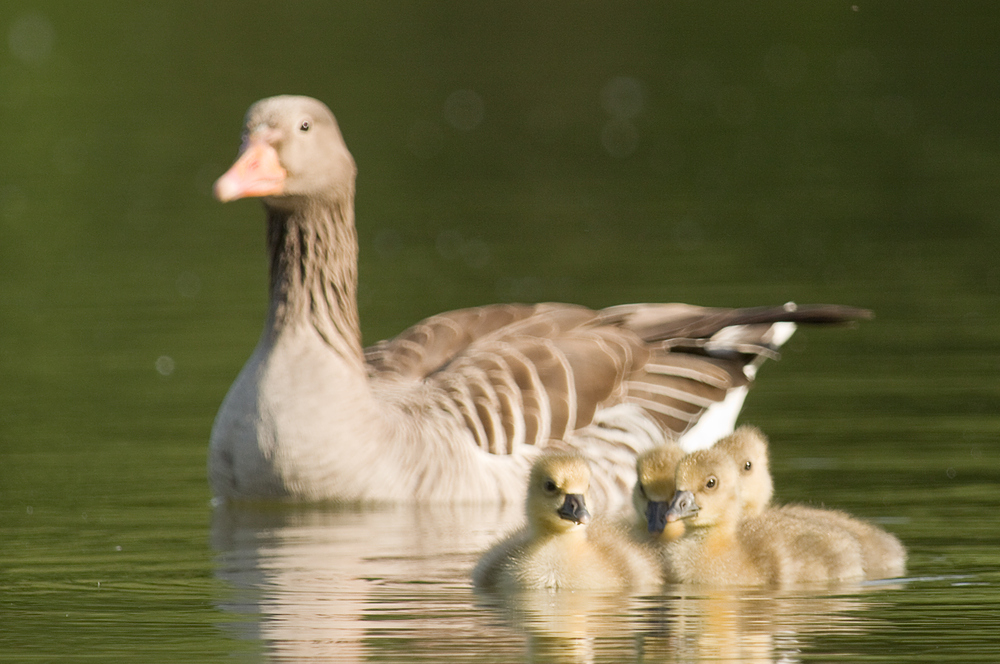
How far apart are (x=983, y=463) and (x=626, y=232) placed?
11085mm

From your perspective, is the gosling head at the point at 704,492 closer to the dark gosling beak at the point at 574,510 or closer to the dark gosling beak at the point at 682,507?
the dark gosling beak at the point at 682,507

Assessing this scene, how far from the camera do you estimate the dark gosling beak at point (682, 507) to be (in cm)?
838

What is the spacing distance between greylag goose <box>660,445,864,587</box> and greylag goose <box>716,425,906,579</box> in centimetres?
15

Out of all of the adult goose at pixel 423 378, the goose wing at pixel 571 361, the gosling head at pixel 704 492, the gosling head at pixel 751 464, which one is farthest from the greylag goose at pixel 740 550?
the goose wing at pixel 571 361

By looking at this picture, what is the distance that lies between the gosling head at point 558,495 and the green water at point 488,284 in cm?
36

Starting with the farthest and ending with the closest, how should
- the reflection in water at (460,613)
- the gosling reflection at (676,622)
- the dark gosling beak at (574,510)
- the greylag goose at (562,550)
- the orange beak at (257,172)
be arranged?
1. the orange beak at (257,172)
2. the greylag goose at (562,550)
3. the dark gosling beak at (574,510)
4. the reflection in water at (460,613)
5. the gosling reflection at (676,622)

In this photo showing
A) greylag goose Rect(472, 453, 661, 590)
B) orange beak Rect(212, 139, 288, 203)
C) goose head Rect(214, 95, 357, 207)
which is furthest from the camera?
goose head Rect(214, 95, 357, 207)

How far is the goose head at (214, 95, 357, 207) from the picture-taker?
11.4 m

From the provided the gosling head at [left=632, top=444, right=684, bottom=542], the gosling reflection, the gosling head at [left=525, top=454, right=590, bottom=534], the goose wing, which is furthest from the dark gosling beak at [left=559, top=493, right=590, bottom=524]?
the goose wing

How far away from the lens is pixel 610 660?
7223mm

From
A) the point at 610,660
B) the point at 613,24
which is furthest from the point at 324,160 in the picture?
the point at 613,24

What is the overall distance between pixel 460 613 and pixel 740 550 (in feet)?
4.55

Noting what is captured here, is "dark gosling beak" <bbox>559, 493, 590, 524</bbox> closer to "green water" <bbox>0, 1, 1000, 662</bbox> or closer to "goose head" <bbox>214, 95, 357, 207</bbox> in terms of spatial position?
"green water" <bbox>0, 1, 1000, 662</bbox>

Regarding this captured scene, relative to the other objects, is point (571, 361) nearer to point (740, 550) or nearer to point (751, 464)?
point (751, 464)
